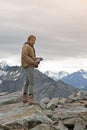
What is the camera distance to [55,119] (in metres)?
27.0

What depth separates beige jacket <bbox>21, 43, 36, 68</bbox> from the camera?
27.2 m

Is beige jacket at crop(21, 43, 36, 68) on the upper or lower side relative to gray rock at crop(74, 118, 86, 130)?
upper

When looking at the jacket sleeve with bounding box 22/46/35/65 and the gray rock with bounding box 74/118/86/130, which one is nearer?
the gray rock with bounding box 74/118/86/130

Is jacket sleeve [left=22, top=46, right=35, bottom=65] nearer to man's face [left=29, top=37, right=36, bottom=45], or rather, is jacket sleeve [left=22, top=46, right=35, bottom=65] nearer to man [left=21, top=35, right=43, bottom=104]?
→ man [left=21, top=35, right=43, bottom=104]

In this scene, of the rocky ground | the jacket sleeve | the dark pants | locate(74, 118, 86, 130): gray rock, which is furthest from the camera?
the dark pants

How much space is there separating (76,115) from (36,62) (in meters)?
4.05

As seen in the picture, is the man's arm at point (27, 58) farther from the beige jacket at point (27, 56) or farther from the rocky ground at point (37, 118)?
the rocky ground at point (37, 118)

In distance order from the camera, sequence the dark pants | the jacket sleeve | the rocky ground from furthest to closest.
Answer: the dark pants → the jacket sleeve → the rocky ground

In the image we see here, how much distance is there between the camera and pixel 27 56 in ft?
89.4

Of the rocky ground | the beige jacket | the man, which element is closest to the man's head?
the man

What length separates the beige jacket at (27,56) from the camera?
89.1ft

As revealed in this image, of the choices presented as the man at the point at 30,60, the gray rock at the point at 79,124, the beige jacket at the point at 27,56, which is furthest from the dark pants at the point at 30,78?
the gray rock at the point at 79,124

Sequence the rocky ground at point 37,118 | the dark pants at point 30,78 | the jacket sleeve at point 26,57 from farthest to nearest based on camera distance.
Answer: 1. the dark pants at point 30,78
2. the jacket sleeve at point 26,57
3. the rocky ground at point 37,118

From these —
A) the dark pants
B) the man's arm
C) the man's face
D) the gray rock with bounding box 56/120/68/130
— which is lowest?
the gray rock with bounding box 56/120/68/130
